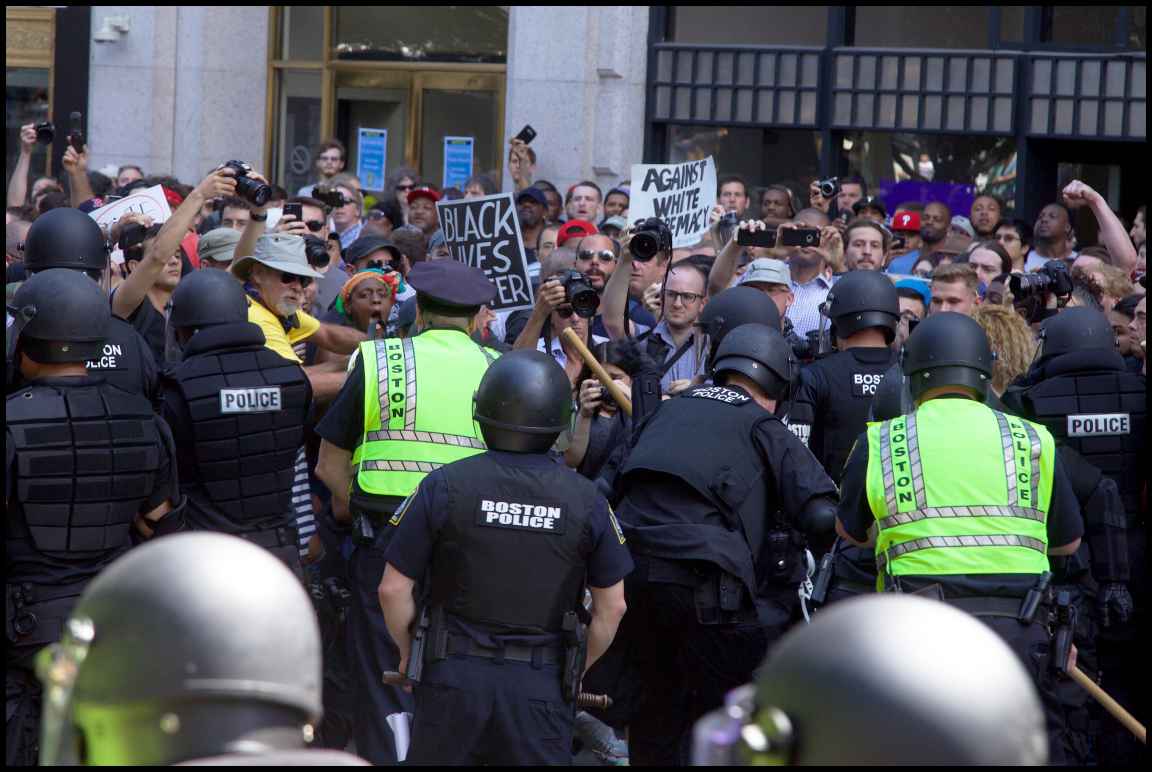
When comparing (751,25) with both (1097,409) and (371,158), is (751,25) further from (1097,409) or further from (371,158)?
(1097,409)

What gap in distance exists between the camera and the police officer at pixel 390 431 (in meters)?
5.70

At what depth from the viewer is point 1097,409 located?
19.9 ft

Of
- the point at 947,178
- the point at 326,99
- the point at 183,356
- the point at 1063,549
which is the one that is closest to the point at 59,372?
the point at 183,356

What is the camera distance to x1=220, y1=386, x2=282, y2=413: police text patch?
584cm

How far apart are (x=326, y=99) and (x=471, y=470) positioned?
42.6ft

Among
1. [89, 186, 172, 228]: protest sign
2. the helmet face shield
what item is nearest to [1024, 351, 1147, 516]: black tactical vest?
[89, 186, 172, 228]: protest sign

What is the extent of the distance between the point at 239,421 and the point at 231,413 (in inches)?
1.7

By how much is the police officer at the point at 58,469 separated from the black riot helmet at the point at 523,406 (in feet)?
3.77

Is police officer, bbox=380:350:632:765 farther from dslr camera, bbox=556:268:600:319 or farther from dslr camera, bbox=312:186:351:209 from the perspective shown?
dslr camera, bbox=312:186:351:209

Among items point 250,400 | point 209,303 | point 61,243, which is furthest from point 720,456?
point 61,243

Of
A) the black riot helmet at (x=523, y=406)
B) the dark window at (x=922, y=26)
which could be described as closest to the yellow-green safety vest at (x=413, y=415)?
the black riot helmet at (x=523, y=406)

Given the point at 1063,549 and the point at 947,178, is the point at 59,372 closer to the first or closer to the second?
the point at 1063,549

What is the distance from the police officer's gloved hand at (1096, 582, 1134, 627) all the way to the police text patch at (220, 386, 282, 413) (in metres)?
3.05

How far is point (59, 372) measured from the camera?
5.23 metres
